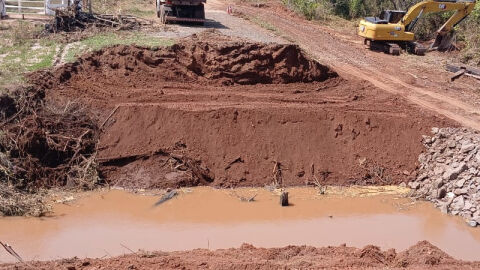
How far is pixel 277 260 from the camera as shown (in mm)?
8930

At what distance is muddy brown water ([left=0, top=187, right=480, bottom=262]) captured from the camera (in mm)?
10266

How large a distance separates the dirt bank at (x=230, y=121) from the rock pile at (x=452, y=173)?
0.36 meters

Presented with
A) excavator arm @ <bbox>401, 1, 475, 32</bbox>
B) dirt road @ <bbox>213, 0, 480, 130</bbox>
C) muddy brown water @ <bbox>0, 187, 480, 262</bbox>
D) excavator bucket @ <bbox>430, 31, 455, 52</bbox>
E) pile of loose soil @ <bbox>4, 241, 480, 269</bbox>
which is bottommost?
muddy brown water @ <bbox>0, 187, 480, 262</bbox>

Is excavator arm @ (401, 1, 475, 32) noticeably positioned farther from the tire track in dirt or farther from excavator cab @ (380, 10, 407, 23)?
the tire track in dirt

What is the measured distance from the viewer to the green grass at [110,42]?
16219 millimetres

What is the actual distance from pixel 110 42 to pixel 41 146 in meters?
5.73

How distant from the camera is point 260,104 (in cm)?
1437

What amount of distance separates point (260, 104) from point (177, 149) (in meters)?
2.56

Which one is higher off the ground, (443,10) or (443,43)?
(443,10)

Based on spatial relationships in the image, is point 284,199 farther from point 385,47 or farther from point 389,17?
point 389,17

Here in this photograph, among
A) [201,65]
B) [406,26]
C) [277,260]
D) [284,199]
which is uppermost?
→ [406,26]

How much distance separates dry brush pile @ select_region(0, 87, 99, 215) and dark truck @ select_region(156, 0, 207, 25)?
28.8 feet

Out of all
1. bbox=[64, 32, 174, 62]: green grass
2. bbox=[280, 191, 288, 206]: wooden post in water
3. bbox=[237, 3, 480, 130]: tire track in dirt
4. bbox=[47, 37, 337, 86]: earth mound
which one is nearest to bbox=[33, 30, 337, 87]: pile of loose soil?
bbox=[47, 37, 337, 86]: earth mound

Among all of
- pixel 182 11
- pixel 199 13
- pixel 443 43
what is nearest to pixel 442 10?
pixel 443 43
